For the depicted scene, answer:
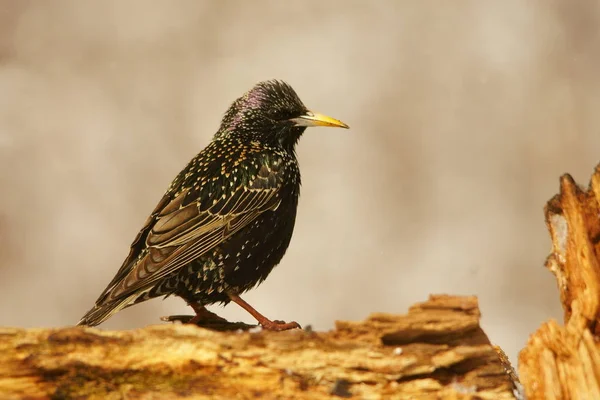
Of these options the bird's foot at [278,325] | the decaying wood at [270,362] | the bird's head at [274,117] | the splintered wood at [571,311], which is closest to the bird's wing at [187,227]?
the bird's head at [274,117]

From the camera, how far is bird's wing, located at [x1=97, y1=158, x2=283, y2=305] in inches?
170

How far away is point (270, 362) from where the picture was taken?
341cm

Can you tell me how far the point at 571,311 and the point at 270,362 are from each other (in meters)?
1.62

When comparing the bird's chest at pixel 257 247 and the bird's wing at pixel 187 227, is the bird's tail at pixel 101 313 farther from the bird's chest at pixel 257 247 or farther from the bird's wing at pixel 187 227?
the bird's chest at pixel 257 247

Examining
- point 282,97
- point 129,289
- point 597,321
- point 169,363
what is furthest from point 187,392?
point 282,97

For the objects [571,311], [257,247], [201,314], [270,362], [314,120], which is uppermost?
[314,120]

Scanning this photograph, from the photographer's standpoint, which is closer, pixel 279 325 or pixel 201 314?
pixel 279 325

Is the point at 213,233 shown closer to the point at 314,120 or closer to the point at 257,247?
the point at 257,247

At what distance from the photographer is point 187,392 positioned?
10.8 ft

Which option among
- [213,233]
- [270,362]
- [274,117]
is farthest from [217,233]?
[270,362]

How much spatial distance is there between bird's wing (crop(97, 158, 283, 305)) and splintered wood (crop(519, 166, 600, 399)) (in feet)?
5.89

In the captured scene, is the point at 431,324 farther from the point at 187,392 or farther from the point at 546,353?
the point at 187,392

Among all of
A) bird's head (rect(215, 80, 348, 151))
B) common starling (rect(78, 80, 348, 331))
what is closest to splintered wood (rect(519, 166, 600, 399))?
common starling (rect(78, 80, 348, 331))

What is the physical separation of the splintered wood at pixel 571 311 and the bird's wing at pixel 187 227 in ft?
5.89
